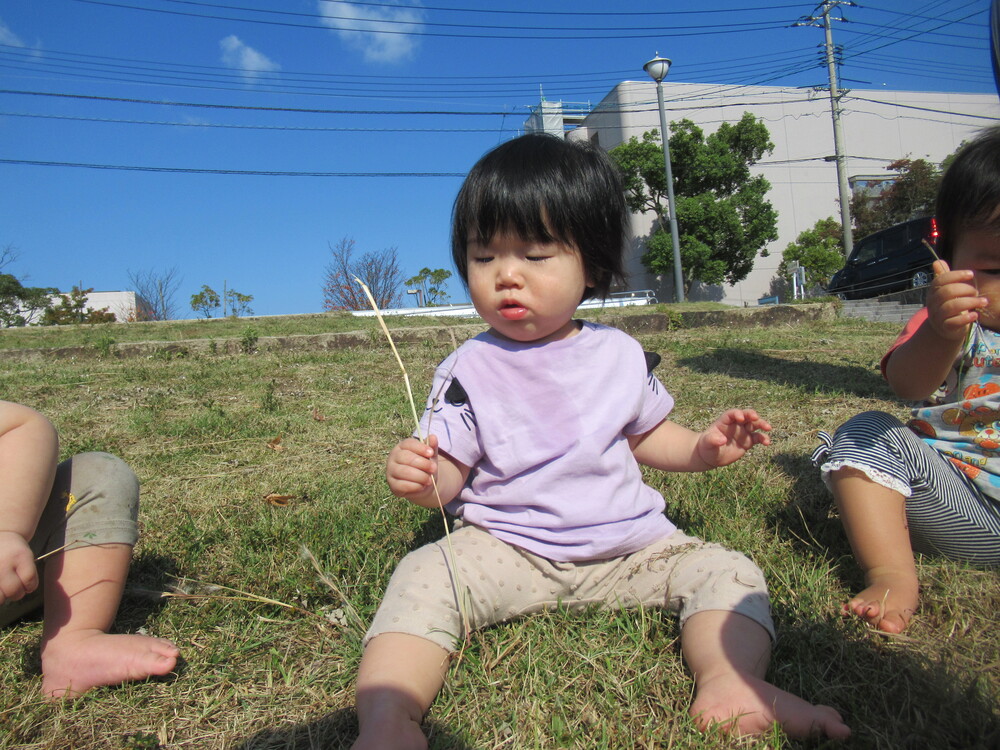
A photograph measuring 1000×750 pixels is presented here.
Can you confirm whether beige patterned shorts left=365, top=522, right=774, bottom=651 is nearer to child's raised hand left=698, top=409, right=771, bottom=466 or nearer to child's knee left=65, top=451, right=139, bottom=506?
child's raised hand left=698, top=409, right=771, bottom=466

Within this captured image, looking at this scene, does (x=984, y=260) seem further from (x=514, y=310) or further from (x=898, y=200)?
(x=898, y=200)

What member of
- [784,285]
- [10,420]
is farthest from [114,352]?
[784,285]

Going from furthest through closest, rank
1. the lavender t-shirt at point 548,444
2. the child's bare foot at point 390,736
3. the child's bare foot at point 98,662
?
1. the lavender t-shirt at point 548,444
2. the child's bare foot at point 98,662
3. the child's bare foot at point 390,736

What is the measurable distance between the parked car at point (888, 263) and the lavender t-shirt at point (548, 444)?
14453 mm

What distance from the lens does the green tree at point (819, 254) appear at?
28.1 metres

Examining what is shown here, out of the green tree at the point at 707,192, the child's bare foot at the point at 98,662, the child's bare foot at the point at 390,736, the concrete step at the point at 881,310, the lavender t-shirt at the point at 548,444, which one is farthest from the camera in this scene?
the green tree at the point at 707,192

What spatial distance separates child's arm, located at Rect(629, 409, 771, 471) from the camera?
155 centimetres

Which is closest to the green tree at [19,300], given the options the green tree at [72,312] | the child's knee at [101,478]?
the green tree at [72,312]

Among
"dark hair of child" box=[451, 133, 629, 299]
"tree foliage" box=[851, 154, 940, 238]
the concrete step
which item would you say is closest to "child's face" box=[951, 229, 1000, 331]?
"dark hair of child" box=[451, 133, 629, 299]

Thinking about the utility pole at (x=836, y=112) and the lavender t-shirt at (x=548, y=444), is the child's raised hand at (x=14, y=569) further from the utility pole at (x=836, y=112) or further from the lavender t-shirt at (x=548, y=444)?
the utility pole at (x=836, y=112)

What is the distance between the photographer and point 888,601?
4.69ft

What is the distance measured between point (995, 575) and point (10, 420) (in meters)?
2.21

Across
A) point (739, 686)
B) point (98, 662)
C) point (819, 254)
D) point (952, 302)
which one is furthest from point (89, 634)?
point (819, 254)

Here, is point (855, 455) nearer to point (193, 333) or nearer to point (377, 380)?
point (377, 380)
